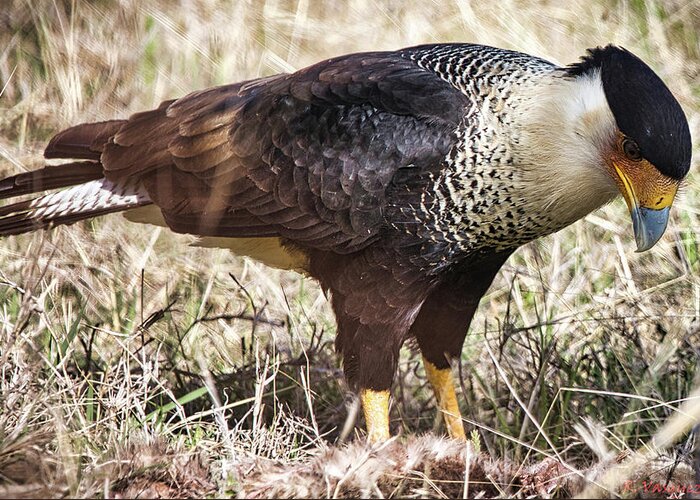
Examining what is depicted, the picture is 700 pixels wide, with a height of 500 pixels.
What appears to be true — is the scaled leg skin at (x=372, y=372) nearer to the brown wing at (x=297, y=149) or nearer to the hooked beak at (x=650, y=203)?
the brown wing at (x=297, y=149)

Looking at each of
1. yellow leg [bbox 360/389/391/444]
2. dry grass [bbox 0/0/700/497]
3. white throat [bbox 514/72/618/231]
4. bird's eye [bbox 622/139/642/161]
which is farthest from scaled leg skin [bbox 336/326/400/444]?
→ bird's eye [bbox 622/139/642/161]

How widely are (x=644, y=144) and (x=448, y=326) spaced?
4.23ft

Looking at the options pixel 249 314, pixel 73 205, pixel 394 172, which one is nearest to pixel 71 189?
pixel 73 205

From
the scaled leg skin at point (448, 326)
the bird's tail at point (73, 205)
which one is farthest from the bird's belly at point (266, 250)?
the scaled leg skin at point (448, 326)

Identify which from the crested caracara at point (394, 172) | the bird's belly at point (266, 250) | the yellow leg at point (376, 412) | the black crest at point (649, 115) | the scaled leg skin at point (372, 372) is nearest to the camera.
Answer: the black crest at point (649, 115)

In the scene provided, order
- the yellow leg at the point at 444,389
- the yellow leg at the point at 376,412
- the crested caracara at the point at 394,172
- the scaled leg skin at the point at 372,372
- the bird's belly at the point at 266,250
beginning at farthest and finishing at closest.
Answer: the yellow leg at the point at 444,389 → the bird's belly at the point at 266,250 → the yellow leg at the point at 376,412 → the scaled leg skin at the point at 372,372 → the crested caracara at the point at 394,172

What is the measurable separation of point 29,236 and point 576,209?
306cm

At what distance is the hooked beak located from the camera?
3.57 meters

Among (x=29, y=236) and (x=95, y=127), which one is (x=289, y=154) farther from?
(x=29, y=236)

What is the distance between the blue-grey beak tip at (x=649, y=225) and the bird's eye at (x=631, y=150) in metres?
0.19

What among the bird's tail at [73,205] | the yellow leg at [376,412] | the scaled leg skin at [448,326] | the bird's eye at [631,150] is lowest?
the yellow leg at [376,412]

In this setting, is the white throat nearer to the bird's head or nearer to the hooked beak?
the bird's head

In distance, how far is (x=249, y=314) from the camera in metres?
5.49

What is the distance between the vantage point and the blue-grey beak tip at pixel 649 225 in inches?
140
